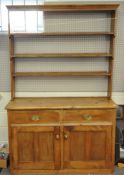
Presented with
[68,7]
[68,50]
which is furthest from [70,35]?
[68,7]

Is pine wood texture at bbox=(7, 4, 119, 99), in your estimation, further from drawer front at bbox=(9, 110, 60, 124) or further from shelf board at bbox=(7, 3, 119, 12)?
drawer front at bbox=(9, 110, 60, 124)

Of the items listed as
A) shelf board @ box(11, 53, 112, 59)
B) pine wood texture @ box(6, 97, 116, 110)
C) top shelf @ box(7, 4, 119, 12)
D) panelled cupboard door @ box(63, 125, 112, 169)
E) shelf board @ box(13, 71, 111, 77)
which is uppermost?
top shelf @ box(7, 4, 119, 12)

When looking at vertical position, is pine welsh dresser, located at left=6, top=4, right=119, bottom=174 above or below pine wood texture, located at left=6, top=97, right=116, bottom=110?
below

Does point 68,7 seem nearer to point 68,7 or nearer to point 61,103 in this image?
point 68,7

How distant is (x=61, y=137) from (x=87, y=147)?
32 centimetres

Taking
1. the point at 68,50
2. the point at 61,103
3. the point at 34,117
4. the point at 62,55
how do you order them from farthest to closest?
the point at 68,50 → the point at 62,55 → the point at 61,103 → the point at 34,117

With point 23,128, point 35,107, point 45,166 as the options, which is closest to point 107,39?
point 35,107

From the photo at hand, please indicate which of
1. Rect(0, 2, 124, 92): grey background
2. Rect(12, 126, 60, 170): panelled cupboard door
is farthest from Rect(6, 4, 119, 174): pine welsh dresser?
Rect(0, 2, 124, 92): grey background

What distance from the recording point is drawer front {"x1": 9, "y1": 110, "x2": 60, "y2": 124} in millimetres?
2551

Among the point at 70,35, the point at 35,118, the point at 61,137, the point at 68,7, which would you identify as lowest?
the point at 61,137

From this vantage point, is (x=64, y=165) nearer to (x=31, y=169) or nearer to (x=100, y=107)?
(x=31, y=169)

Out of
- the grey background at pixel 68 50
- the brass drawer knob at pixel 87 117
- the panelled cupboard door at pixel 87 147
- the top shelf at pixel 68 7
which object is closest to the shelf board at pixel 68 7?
the top shelf at pixel 68 7

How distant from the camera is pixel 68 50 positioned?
290cm

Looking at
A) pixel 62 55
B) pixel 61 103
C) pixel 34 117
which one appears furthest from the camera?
pixel 62 55
